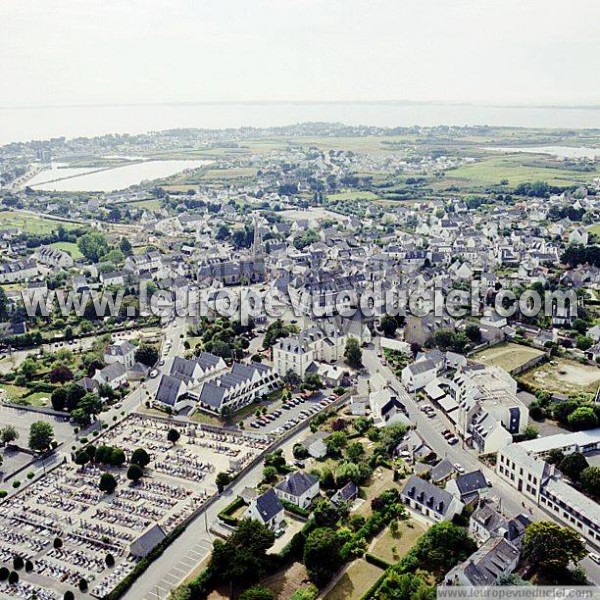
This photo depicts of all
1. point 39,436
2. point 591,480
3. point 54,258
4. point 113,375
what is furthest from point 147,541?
point 54,258

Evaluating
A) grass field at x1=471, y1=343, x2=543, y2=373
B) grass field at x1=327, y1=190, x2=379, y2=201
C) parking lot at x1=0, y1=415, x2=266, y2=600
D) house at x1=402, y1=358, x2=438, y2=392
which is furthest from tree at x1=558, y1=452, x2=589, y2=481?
grass field at x1=327, y1=190, x2=379, y2=201

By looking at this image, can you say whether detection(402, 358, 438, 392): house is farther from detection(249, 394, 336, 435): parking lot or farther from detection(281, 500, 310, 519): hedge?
detection(281, 500, 310, 519): hedge

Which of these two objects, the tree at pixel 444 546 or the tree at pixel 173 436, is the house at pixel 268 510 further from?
the tree at pixel 173 436

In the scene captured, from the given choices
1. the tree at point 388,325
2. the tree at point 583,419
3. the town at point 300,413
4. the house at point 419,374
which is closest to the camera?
the town at point 300,413

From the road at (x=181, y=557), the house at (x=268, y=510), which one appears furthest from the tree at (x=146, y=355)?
the house at (x=268, y=510)

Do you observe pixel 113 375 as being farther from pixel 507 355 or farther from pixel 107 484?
pixel 507 355

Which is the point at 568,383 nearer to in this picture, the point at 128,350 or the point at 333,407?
the point at 333,407

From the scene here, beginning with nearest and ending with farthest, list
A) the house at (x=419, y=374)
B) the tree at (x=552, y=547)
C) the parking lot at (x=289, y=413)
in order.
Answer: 1. the tree at (x=552, y=547)
2. the parking lot at (x=289, y=413)
3. the house at (x=419, y=374)
